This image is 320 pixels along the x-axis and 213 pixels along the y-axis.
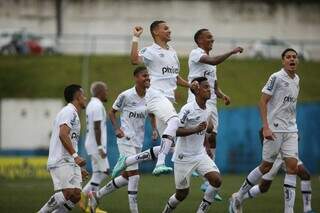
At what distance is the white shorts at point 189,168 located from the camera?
60.1 feet

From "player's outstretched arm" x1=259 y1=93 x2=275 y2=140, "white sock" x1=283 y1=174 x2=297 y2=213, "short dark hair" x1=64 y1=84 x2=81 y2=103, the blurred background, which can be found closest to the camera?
"short dark hair" x1=64 y1=84 x2=81 y2=103

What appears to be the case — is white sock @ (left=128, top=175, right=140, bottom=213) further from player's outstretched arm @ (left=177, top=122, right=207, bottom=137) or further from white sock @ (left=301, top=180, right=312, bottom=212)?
white sock @ (left=301, top=180, right=312, bottom=212)

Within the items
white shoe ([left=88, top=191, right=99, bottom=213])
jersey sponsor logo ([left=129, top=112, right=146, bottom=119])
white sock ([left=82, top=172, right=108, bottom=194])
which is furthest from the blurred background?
jersey sponsor logo ([left=129, top=112, right=146, bottom=119])

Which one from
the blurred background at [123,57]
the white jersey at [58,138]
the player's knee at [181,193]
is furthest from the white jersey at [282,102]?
the blurred background at [123,57]

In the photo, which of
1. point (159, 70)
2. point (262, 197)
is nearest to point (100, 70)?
point (262, 197)

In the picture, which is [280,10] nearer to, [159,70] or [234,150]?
[234,150]

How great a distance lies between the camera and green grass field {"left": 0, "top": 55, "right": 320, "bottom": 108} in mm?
50969

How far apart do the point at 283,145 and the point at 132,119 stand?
12.2 ft

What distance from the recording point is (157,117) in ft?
65.0

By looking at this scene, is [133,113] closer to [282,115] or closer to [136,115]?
[136,115]

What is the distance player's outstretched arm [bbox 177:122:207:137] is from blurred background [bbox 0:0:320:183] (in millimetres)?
17448

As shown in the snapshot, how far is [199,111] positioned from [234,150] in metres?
19.4

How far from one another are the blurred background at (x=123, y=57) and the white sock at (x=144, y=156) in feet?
49.6

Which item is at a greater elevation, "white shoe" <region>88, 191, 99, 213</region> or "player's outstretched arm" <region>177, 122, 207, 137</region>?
"player's outstretched arm" <region>177, 122, 207, 137</region>
